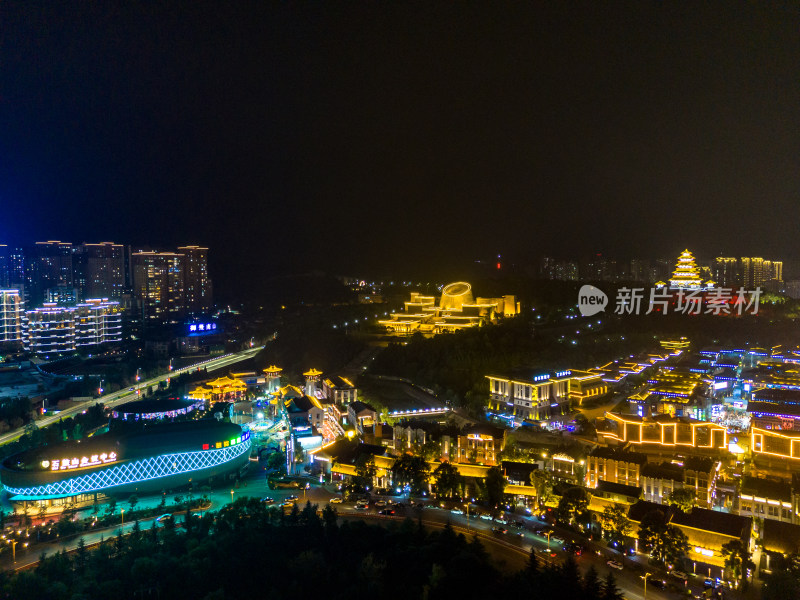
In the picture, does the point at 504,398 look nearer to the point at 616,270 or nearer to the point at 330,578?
the point at 330,578

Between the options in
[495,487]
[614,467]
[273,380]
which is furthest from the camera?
[273,380]

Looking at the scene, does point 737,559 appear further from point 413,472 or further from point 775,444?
point 413,472

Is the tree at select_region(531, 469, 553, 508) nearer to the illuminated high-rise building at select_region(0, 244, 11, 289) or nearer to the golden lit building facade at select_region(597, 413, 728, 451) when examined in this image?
the golden lit building facade at select_region(597, 413, 728, 451)

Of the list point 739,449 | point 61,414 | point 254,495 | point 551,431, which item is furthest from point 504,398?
point 61,414

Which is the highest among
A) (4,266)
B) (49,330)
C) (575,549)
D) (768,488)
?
(4,266)

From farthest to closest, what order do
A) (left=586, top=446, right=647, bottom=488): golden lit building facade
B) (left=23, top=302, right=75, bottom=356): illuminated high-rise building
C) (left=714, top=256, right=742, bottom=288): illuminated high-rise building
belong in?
(left=714, top=256, right=742, bottom=288): illuminated high-rise building → (left=23, top=302, right=75, bottom=356): illuminated high-rise building → (left=586, top=446, right=647, bottom=488): golden lit building facade

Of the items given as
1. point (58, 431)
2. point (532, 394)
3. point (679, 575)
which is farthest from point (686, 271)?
point (58, 431)

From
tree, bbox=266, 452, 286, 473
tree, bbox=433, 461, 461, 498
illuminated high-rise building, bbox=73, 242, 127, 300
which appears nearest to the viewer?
tree, bbox=433, 461, 461, 498

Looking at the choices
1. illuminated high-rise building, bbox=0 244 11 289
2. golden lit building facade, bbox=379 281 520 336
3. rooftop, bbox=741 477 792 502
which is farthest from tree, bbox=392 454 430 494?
illuminated high-rise building, bbox=0 244 11 289
